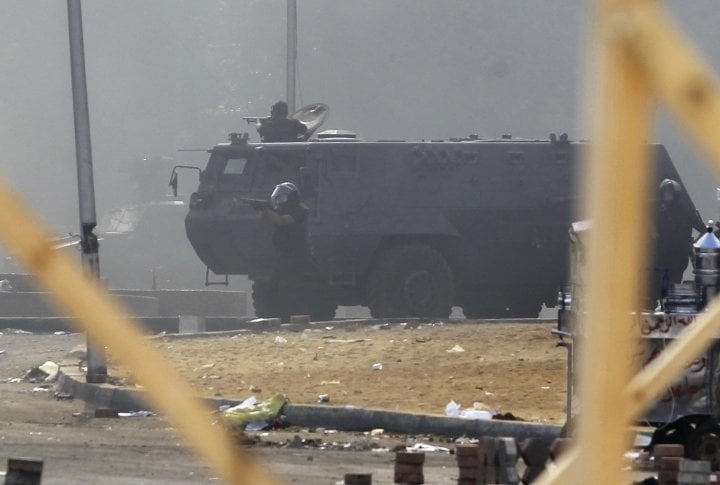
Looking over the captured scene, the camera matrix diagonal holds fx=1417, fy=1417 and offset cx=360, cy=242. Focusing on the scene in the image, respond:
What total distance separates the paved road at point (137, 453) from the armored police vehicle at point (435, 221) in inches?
275

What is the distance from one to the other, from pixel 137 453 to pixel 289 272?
1030 cm

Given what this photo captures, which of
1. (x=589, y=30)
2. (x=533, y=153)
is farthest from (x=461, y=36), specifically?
(x=589, y=30)

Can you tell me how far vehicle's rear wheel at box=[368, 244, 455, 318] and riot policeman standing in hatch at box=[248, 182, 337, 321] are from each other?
3.15ft

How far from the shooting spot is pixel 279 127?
741 inches

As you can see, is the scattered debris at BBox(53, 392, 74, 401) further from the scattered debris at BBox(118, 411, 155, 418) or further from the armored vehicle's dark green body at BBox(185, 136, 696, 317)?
the armored vehicle's dark green body at BBox(185, 136, 696, 317)

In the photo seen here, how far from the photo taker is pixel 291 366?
39.3 ft

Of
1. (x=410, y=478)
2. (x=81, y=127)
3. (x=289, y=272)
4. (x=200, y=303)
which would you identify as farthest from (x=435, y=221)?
(x=410, y=478)


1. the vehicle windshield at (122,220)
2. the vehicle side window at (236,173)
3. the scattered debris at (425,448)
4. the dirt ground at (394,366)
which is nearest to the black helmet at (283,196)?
the vehicle side window at (236,173)

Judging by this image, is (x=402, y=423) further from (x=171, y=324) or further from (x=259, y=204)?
(x=171, y=324)

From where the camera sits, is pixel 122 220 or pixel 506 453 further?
pixel 122 220

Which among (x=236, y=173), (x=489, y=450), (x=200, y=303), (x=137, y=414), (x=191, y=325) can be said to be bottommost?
(x=200, y=303)

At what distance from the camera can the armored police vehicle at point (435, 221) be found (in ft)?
56.2

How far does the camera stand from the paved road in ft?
21.7

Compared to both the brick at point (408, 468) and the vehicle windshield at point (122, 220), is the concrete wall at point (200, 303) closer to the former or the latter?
the vehicle windshield at point (122, 220)
